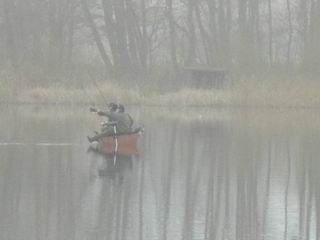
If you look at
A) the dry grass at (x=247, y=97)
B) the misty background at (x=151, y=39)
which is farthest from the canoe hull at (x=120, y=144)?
the misty background at (x=151, y=39)

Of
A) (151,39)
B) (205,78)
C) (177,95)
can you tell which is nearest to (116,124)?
(177,95)

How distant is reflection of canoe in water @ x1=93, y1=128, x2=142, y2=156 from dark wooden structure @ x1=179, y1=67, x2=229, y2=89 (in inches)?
1139

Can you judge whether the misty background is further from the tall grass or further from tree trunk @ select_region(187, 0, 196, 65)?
the tall grass

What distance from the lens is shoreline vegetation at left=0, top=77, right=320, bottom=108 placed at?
50.5 metres

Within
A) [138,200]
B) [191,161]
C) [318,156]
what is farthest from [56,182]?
[318,156]

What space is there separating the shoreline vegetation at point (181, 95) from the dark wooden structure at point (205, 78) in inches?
84.2

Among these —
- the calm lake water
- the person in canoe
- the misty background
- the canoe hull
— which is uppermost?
the misty background

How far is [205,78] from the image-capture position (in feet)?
185

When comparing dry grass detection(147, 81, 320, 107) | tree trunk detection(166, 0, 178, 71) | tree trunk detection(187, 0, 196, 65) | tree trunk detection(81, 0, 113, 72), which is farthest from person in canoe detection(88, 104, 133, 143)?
tree trunk detection(187, 0, 196, 65)

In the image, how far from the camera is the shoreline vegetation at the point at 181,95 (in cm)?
5047

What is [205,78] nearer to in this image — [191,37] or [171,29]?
[191,37]

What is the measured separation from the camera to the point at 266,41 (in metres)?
65.2

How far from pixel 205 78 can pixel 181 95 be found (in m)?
5.01

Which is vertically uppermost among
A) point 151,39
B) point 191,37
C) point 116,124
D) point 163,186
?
point 191,37
